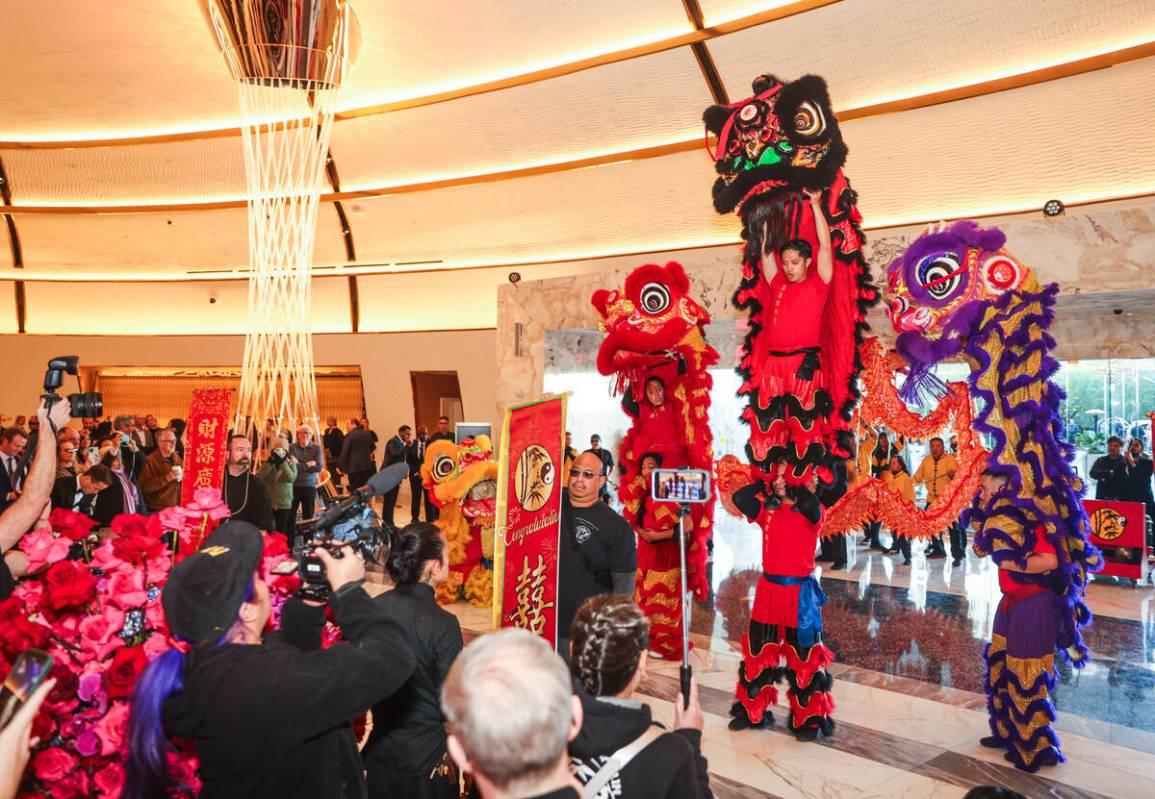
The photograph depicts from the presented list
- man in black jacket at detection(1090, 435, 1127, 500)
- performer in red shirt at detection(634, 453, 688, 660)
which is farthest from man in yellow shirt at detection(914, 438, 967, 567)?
performer in red shirt at detection(634, 453, 688, 660)

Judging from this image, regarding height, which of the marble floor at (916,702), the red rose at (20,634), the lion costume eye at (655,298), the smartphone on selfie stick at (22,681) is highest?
the lion costume eye at (655,298)

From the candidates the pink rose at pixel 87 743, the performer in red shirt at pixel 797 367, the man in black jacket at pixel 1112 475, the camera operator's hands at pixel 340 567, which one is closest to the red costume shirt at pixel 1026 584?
the performer in red shirt at pixel 797 367

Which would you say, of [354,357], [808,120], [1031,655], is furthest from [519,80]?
[1031,655]

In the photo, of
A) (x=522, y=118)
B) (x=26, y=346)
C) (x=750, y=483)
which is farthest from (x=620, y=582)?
(x=26, y=346)

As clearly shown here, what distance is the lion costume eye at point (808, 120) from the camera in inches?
158

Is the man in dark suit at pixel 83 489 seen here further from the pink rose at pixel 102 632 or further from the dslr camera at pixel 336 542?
the dslr camera at pixel 336 542

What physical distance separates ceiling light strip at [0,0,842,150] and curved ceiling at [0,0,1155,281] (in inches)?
1.2

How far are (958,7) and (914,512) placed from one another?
6.27m

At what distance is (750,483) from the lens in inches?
167

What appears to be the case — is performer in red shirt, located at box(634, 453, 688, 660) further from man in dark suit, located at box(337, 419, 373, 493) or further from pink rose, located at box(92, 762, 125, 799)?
man in dark suit, located at box(337, 419, 373, 493)

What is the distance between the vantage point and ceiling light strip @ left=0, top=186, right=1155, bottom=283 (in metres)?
8.39

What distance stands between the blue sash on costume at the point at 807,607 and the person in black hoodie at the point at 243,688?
270 centimetres

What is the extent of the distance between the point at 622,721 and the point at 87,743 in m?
1.56

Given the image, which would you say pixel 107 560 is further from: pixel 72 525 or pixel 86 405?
pixel 86 405
